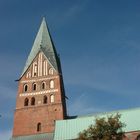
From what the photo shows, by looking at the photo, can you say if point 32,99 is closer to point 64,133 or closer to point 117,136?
point 64,133

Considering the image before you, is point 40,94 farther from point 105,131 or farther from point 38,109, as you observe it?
point 105,131

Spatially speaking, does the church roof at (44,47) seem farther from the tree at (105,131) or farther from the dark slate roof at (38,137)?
the tree at (105,131)

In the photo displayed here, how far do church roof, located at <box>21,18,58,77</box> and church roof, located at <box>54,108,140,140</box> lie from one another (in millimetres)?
9203

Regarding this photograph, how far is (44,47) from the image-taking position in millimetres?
52719

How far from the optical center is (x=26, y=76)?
5003 centimetres

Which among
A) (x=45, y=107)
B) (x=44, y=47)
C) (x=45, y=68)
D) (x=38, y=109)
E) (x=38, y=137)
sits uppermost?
(x=44, y=47)

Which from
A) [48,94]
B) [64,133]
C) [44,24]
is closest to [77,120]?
[64,133]

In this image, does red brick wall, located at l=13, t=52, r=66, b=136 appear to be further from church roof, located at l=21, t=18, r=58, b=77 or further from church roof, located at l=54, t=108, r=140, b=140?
church roof, located at l=21, t=18, r=58, b=77

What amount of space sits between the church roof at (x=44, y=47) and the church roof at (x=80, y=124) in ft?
30.2

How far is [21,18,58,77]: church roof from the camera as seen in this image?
51091 mm

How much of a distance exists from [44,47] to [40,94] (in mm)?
8350

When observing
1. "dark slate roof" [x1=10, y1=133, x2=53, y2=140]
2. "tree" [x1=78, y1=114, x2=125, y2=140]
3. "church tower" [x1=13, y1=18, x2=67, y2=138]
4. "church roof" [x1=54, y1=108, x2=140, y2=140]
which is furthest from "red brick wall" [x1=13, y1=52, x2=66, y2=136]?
"tree" [x1=78, y1=114, x2=125, y2=140]

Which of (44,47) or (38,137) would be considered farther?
(44,47)

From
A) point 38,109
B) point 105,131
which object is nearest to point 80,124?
point 38,109
